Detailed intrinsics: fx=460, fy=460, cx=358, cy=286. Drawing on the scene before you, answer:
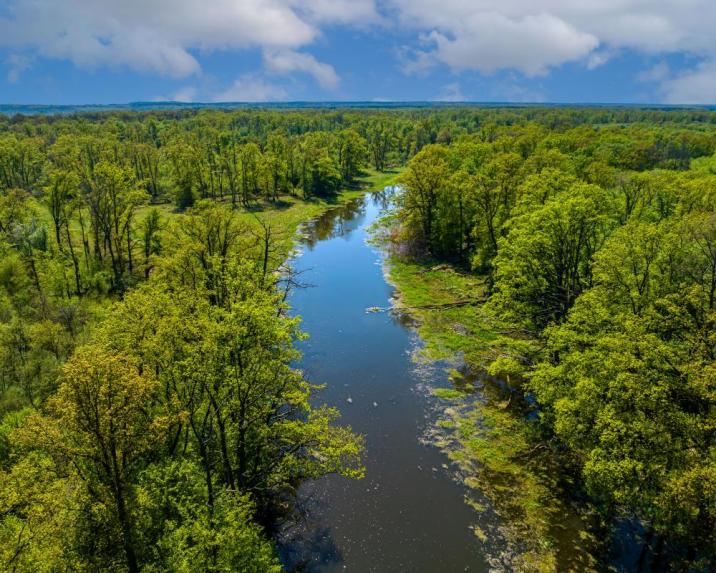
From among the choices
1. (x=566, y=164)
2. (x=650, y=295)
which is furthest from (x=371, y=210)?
(x=650, y=295)

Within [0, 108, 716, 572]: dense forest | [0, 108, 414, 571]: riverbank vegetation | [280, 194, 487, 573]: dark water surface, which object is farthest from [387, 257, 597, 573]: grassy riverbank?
[0, 108, 414, 571]: riverbank vegetation

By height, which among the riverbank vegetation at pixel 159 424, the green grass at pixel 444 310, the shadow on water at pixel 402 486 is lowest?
the shadow on water at pixel 402 486

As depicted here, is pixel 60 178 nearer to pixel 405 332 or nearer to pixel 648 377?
pixel 405 332

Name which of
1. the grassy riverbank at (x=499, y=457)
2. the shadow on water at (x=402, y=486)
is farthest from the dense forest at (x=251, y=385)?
the shadow on water at (x=402, y=486)

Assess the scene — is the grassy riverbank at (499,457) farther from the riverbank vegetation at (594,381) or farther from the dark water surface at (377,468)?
→ the dark water surface at (377,468)

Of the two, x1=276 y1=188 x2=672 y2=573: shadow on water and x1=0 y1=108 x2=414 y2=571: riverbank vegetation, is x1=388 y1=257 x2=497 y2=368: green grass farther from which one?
x1=0 y1=108 x2=414 y2=571: riverbank vegetation

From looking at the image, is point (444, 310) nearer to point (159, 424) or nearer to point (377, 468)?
point (377, 468)
